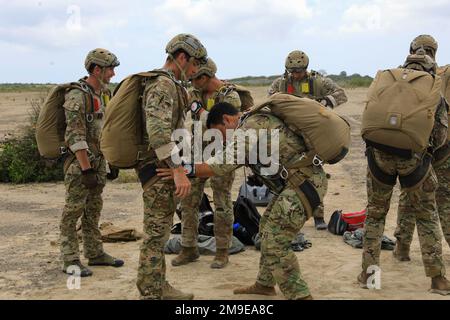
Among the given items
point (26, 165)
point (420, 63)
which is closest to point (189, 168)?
point (420, 63)

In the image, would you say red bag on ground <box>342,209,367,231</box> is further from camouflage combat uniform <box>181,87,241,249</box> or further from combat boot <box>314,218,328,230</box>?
camouflage combat uniform <box>181,87,241,249</box>

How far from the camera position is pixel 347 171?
1342 cm

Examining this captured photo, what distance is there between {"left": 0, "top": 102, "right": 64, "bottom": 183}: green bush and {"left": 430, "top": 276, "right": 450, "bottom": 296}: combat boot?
8.71m

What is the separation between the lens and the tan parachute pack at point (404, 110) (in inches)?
209

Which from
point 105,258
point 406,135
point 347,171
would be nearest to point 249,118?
point 406,135

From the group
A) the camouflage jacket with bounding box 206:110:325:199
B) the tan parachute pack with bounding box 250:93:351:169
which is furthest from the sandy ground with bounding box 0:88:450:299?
the tan parachute pack with bounding box 250:93:351:169

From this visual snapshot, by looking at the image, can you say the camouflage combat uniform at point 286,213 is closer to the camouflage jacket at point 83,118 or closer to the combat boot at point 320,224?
the camouflage jacket at point 83,118

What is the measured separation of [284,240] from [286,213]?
0.23 m

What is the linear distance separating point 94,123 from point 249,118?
207 centimetres

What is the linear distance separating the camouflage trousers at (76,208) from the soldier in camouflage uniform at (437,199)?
10.7 ft

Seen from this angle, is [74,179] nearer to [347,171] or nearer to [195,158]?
[195,158]

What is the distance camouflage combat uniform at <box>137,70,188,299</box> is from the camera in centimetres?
484

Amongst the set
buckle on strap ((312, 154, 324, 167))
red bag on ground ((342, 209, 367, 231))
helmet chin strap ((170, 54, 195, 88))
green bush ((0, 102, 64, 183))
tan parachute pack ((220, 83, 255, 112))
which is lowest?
red bag on ground ((342, 209, 367, 231))

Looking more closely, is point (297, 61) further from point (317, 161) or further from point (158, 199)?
point (158, 199)
